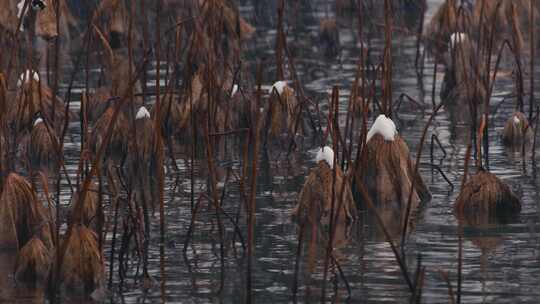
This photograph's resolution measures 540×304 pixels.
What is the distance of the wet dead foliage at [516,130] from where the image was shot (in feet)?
33.2

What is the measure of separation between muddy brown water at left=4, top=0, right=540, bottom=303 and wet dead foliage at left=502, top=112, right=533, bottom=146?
10 cm

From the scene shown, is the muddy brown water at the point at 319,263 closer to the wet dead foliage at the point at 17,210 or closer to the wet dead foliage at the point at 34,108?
the wet dead foliage at the point at 17,210

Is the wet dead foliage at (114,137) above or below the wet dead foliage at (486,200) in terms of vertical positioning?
above

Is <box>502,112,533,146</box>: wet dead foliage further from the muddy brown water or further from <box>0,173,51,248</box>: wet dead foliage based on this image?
<box>0,173,51,248</box>: wet dead foliage

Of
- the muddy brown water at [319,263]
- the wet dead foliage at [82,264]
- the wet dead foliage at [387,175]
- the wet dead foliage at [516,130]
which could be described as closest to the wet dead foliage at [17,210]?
the muddy brown water at [319,263]

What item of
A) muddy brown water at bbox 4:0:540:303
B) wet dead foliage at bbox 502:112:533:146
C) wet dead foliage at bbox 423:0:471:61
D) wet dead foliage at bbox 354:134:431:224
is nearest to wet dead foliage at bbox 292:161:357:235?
muddy brown water at bbox 4:0:540:303

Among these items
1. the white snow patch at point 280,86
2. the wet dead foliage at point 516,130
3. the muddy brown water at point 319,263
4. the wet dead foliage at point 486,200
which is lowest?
the muddy brown water at point 319,263

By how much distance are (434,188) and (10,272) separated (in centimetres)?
280

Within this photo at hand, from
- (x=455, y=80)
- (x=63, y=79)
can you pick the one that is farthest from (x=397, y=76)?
(x=63, y=79)

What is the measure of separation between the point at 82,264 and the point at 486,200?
2.38m

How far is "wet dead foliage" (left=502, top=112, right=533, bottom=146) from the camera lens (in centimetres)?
1011

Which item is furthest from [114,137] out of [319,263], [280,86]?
[319,263]

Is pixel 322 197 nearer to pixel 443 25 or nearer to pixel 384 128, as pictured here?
pixel 384 128

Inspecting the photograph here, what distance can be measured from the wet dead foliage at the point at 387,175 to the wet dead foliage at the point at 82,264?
83.8 inches
